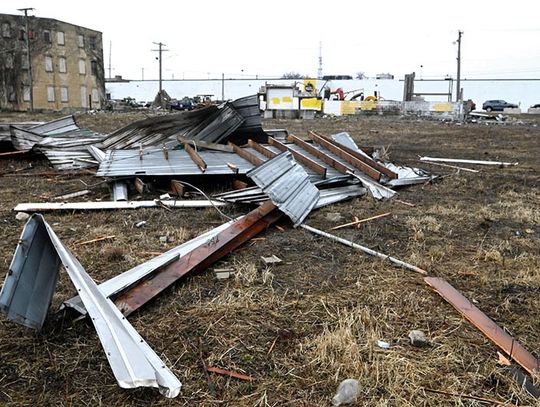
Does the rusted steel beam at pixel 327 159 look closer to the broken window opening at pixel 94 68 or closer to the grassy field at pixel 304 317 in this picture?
the grassy field at pixel 304 317

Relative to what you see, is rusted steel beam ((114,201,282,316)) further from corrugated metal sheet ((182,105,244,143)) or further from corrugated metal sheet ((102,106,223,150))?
corrugated metal sheet ((102,106,223,150))

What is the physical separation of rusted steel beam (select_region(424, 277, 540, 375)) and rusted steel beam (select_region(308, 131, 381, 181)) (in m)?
4.23

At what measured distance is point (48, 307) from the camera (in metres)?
3.21

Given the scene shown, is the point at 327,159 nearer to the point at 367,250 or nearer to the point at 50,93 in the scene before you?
the point at 367,250

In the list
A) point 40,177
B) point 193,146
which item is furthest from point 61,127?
point 193,146

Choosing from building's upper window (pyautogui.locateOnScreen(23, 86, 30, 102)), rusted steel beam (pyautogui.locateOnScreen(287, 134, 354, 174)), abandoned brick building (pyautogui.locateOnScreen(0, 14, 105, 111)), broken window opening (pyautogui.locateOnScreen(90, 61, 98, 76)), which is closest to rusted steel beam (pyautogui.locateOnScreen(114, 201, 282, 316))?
rusted steel beam (pyautogui.locateOnScreen(287, 134, 354, 174))

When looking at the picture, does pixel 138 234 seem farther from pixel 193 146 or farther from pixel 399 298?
pixel 193 146

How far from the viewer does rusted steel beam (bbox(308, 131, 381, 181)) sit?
8.36 metres

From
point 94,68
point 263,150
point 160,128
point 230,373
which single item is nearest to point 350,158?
point 263,150

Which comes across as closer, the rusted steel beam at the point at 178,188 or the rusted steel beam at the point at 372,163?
the rusted steel beam at the point at 178,188

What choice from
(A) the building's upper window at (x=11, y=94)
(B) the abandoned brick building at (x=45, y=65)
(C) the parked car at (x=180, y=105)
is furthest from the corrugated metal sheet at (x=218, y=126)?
(A) the building's upper window at (x=11, y=94)

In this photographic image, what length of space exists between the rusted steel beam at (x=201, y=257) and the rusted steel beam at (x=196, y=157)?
7.65ft

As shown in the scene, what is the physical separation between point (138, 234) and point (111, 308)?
2764 millimetres

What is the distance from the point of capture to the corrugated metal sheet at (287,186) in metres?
6.01
